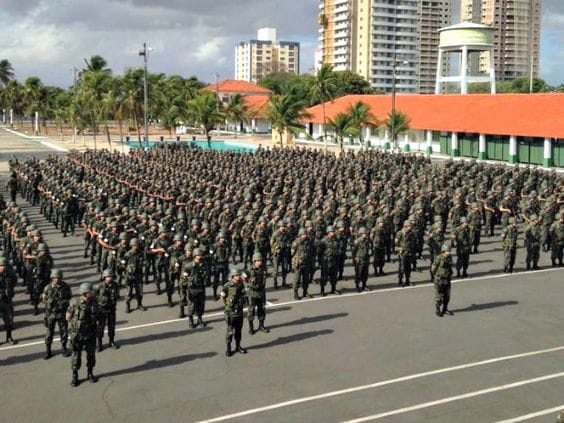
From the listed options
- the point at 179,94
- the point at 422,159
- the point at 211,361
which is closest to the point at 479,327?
the point at 211,361

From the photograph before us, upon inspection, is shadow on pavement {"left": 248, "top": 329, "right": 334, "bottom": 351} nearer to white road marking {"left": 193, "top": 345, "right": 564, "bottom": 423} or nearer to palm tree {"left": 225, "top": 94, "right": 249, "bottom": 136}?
white road marking {"left": 193, "top": 345, "right": 564, "bottom": 423}

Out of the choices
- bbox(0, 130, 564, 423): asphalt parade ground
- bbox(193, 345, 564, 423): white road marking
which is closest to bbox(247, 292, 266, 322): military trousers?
bbox(0, 130, 564, 423): asphalt parade ground

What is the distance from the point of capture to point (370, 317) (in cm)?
1416

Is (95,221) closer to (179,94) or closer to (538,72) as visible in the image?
(179,94)

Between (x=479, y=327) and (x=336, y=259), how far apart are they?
3.84 meters

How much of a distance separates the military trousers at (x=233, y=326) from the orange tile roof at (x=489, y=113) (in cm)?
3514

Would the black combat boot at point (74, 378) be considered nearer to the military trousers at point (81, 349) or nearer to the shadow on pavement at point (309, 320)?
the military trousers at point (81, 349)

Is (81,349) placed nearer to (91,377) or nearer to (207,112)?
(91,377)

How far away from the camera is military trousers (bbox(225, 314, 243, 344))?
1178 centimetres

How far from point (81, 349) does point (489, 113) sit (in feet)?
148

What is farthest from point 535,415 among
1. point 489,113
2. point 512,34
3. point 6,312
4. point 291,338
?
point 512,34

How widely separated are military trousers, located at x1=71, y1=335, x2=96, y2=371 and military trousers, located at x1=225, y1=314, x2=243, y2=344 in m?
2.29

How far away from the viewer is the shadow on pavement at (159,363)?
11.2 metres

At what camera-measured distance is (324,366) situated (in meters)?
11.3
